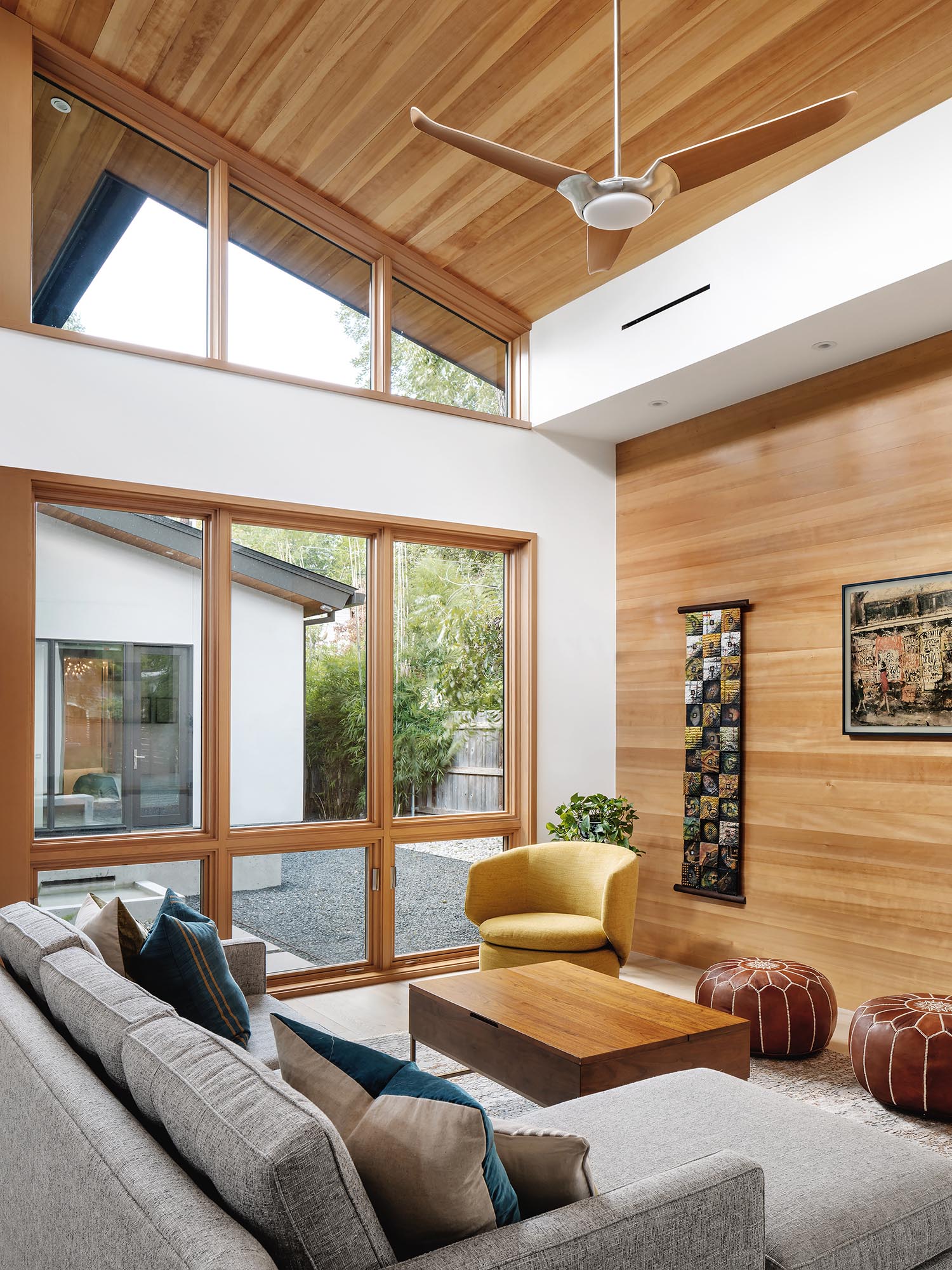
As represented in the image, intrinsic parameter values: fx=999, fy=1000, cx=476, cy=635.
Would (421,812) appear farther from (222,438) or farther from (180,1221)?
(180,1221)

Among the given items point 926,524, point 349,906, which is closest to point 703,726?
point 926,524

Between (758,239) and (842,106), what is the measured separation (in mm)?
1833

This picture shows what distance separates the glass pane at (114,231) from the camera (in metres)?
4.30

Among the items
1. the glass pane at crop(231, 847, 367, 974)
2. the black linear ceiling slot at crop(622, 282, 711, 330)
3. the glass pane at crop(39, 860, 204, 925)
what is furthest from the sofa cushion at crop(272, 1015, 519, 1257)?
the black linear ceiling slot at crop(622, 282, 711, 330)

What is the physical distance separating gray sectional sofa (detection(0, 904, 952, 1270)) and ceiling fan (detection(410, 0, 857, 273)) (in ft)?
7.19

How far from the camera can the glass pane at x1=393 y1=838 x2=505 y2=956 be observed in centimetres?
509

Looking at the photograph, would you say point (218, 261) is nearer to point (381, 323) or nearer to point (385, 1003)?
point (381, 323)

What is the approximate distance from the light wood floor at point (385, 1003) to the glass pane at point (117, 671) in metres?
1.03

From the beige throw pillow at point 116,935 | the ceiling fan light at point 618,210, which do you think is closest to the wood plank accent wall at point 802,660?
the ceiling fan light at point 618,210

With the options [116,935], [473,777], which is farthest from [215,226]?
[116,935]

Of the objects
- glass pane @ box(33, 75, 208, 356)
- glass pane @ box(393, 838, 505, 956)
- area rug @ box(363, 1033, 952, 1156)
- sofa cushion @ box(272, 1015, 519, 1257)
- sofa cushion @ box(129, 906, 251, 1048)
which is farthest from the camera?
glass pane @ box(393, 838, 505, 956)

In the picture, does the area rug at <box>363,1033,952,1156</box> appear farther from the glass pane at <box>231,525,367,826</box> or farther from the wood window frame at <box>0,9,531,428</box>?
the wood window frame at <box>0,9,531,428</box>

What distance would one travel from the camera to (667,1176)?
56.4 inches

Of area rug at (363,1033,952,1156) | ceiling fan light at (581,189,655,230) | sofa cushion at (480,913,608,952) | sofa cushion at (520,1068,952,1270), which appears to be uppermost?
ceiling fan light at (581,189,655,230)
